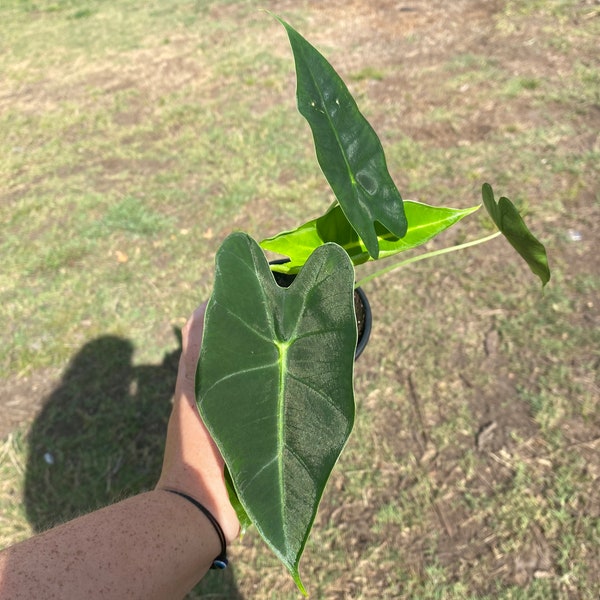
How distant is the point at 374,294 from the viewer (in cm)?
213

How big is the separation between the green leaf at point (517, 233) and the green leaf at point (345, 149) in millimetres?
149

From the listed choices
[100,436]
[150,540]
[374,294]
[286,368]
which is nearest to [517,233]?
[286,368]

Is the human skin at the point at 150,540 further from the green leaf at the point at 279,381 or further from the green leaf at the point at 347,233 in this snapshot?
the green leaf at the point at 279,381

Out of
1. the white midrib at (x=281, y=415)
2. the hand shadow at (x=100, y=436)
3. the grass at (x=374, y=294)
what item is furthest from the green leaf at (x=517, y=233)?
the hand shadow at (x=100, y=436)

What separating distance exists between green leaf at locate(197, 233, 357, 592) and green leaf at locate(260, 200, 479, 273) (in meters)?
0.29

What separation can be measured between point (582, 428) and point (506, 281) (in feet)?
1.98

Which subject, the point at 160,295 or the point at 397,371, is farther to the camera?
the point at 160,295

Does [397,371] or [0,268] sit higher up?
[0,268]

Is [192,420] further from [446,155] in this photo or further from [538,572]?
[446,155]

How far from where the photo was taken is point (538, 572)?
4.78 ft

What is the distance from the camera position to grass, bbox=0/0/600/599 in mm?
1550

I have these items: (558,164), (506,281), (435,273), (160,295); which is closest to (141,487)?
(160,295)

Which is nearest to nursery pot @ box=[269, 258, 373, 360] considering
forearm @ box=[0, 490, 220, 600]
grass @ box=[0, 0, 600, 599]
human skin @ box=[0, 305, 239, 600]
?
human skin @ box=[0, 305, 239, 600]

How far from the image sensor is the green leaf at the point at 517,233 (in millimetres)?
886
